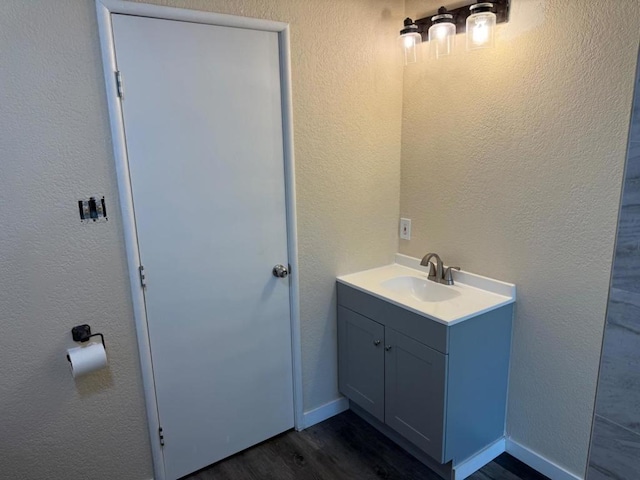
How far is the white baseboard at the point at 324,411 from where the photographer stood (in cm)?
252

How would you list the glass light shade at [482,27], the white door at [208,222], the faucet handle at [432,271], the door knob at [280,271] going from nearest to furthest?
the white door at [208,222], the glass light shade at [482,27], the door knob at [280,271], the faucet handle at [432,271]

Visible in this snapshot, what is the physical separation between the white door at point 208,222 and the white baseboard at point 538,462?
1.25m

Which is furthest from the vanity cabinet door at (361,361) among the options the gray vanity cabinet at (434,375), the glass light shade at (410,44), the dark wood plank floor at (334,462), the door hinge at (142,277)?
the glass light shade at (410,44)

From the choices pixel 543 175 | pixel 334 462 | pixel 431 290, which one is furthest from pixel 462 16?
pixel 334 462

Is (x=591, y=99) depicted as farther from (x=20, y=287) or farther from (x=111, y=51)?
(x=20, y=287)

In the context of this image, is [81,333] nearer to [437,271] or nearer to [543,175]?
[437,271]

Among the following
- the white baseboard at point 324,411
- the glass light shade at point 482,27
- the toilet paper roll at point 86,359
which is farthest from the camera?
the white baseboard at point 324,411

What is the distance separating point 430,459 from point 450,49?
6.75ft

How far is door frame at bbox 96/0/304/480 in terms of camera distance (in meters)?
1.67

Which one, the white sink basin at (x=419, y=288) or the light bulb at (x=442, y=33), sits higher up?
the light bulb at (x=442, y=33)

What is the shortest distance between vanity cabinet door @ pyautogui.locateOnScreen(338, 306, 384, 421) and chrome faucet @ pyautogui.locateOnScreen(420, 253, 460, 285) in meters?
0.43

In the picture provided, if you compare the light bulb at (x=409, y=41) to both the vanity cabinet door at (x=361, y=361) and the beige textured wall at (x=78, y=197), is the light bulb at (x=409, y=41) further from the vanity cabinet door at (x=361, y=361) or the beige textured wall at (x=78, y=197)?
the vanity cabinet door at (x=361, y=361)

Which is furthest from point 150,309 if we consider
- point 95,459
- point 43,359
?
point 95,459

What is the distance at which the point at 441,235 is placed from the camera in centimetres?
243
